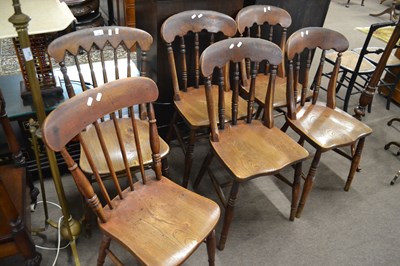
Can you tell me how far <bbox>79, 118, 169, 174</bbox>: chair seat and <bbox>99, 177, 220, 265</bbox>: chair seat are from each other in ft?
0.44

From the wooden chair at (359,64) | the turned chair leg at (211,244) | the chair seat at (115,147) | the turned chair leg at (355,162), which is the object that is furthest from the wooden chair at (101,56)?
the wooden chair at (359,64)

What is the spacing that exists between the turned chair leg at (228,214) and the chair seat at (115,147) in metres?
0.37

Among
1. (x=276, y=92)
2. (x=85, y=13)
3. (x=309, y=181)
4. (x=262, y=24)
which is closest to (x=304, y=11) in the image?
(x=262, y=24)

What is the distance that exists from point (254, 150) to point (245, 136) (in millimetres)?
119

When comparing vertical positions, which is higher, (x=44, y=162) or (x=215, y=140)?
(x=215, y=140)

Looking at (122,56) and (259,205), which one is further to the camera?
(122,56)

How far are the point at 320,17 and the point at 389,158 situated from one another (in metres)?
1.20

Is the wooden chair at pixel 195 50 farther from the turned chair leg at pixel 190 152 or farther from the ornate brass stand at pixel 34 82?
the ornate brass stand at pixel 34 82

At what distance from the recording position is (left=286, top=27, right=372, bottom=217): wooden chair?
1761 mm

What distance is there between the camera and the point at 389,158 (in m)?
2.41

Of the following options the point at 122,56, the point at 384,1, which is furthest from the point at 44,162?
the point at 384,1

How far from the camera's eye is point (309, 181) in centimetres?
181

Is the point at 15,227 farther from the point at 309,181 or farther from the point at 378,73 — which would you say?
the point at 378,73

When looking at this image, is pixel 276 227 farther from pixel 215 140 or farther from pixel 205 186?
pixel 215 140
